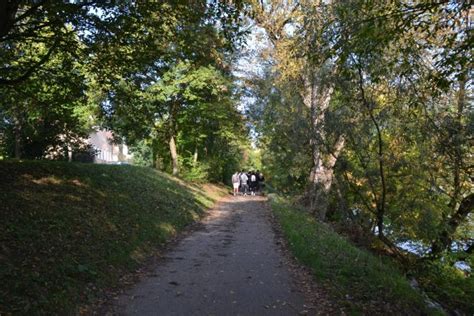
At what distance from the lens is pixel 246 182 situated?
3238cm

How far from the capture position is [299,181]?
3500 cm

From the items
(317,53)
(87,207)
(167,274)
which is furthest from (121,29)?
(167,274)

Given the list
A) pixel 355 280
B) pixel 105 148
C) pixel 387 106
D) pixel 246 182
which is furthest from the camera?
pixel 105 148

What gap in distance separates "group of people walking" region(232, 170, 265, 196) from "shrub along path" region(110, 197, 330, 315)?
18.7 metres

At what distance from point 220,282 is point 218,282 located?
39mm

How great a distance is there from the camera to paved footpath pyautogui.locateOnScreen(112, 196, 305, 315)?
7074 mm

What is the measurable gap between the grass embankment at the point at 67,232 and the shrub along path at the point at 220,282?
72 centimetres

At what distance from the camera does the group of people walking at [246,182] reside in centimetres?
3253

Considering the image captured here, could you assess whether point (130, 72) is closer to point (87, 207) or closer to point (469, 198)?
point (87, 207)

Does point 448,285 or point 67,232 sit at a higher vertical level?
point 67,232

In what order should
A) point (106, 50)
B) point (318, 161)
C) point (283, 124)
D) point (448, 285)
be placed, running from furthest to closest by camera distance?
point (283, 124), point (318, 161), point (448, 285), point (106, 50)

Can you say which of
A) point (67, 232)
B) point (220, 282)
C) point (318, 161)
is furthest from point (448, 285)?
point (67, 232)

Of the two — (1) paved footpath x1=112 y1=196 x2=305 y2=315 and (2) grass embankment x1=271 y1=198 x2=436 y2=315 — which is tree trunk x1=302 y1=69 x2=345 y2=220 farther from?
(1) paved footpath x1=112 y1=196 x2=305 y2=315

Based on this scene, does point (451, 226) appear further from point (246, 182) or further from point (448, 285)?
point (246, 182)
